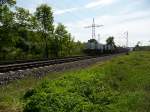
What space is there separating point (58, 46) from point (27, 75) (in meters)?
54.5

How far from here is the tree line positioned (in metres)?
54.7

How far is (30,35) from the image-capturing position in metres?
70.6

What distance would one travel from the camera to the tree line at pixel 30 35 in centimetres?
5466

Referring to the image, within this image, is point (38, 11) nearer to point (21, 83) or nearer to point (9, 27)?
point (9, 27)

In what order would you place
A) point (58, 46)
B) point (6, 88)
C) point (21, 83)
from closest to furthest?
1. point (6, 88)
2. point (21, 83)
3. point (58, 46)

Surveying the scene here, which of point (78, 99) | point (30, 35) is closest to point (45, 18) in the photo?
point (30, 35)

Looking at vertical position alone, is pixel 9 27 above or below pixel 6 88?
above

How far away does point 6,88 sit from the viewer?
17.6m

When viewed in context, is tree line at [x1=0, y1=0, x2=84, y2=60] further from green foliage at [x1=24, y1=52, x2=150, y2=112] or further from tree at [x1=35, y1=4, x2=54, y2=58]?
green foliage at [x1=24, y1=52, x2=150, y2=112]

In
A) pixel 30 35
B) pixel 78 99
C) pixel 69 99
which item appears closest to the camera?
pixel 69 99

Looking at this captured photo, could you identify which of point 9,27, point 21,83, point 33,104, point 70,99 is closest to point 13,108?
point 33,104

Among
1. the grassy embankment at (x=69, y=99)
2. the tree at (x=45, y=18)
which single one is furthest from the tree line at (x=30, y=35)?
the grassy embankment at (x=69, y=99)

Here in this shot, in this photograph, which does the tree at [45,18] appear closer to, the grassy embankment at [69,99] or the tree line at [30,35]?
the tree line at [30,35]

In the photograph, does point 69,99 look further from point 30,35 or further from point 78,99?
point 30,35
